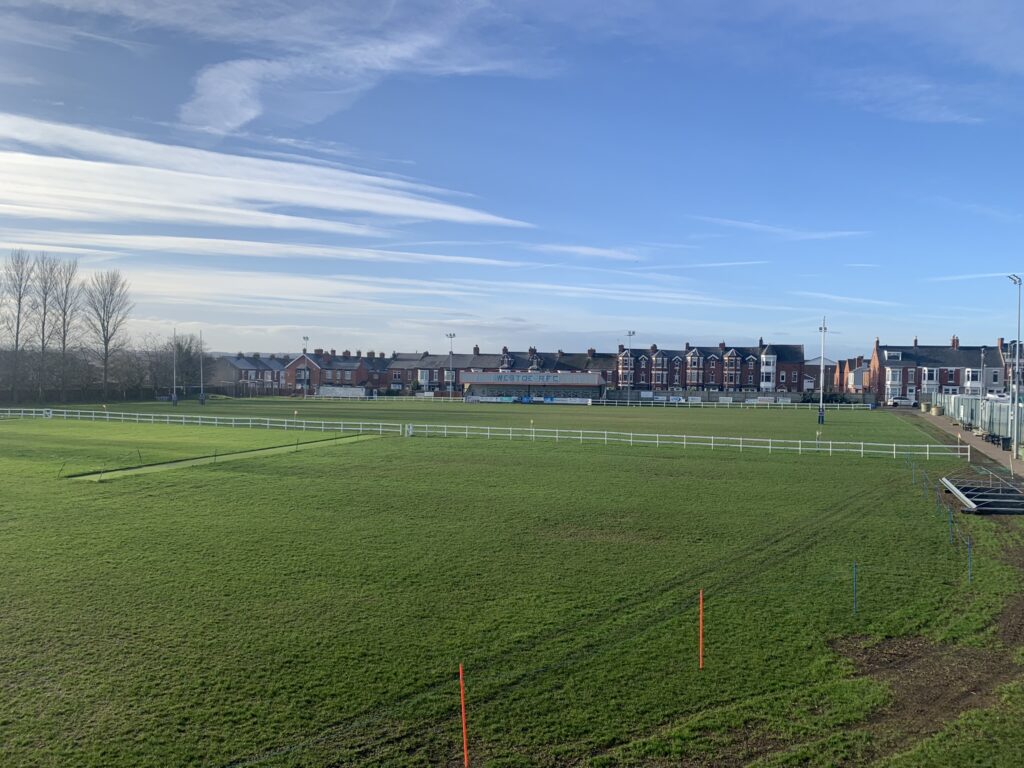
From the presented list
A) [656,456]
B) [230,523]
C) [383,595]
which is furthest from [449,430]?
[383,595]

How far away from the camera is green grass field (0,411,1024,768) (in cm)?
939

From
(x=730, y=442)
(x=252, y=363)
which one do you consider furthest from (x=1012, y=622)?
(x=252, y=363)

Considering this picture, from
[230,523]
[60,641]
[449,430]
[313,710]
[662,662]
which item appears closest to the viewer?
[313,710]

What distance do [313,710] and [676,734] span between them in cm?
476

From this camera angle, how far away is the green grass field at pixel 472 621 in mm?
9391

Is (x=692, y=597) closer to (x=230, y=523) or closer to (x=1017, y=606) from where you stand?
(x=1017, y=606)

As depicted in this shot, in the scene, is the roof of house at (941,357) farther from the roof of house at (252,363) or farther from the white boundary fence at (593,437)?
the roof of house at (252,363)

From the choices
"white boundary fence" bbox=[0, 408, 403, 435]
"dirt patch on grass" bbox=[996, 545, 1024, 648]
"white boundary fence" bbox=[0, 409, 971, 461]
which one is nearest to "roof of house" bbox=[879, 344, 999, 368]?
"white boundary fence" bbox=[0, 409, 971, 461]

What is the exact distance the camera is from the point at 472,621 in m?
13.4

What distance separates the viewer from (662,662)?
11.6 m

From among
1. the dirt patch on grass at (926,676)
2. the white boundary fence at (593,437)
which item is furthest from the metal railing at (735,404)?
the dirt patch on grass at (926,676)

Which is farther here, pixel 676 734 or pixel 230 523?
pixel 230 523

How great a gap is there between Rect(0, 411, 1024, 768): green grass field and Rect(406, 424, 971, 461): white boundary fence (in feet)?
43.9

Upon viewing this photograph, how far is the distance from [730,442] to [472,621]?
112 feet
